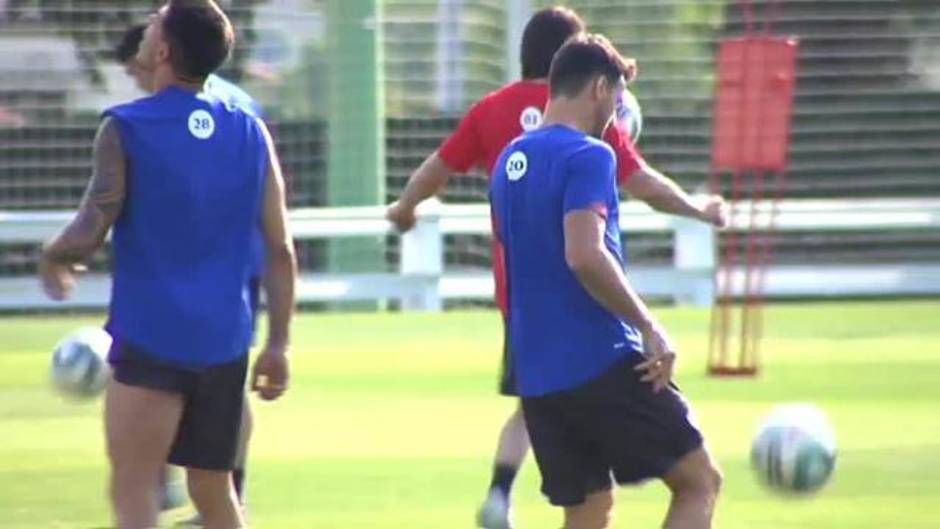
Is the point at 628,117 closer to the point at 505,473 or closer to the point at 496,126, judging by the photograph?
the point at 496,126

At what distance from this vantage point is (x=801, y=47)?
2306 centimetres

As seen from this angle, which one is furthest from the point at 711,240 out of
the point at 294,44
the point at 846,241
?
the point at 294,44

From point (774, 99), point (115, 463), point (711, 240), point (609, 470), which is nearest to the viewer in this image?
point (115, 463)

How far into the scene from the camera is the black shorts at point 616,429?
7520mm

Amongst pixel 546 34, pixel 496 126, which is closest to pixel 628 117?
pixel 496 126

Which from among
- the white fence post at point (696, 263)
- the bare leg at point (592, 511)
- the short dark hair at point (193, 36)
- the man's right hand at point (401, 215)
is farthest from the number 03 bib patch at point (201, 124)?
the white fence post at point (696, 263)

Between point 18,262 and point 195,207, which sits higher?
point 195,207

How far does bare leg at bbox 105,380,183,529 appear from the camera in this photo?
23.8 ft

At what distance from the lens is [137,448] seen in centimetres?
724

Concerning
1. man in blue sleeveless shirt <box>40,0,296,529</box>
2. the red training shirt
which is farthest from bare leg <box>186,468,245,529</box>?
the red training shirt

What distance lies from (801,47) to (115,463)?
16.5 m

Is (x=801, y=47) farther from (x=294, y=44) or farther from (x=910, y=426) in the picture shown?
(x=910, y=426)

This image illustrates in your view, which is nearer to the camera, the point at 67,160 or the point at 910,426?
the point at 910,426

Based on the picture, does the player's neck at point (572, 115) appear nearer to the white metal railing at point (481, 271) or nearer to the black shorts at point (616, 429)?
the black shorts at point (616, 429)
